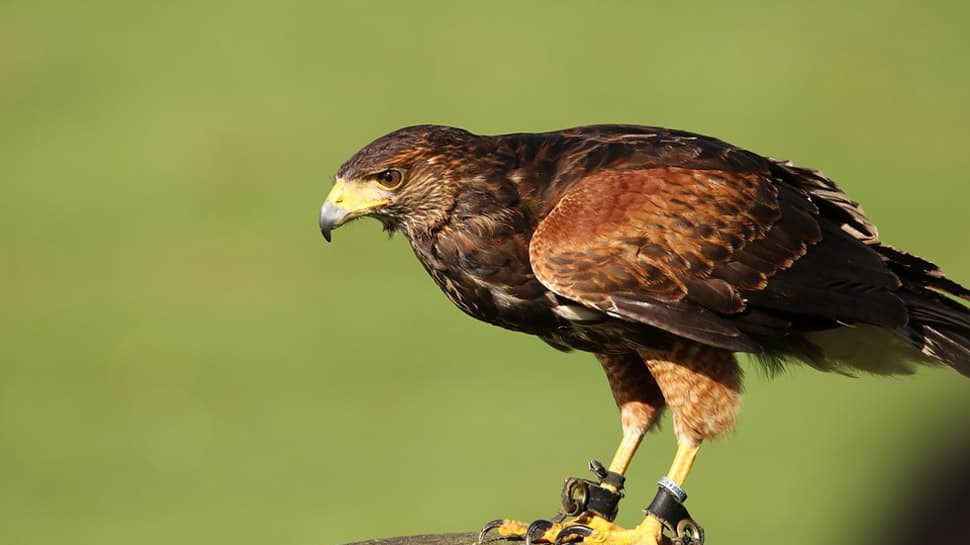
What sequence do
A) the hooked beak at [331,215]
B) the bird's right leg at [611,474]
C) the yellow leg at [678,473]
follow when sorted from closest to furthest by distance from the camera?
the hooked beak at [331,215] → the yellow leg at [678,473] → the bird's right leg at [611,474]

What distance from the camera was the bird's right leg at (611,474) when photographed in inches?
179

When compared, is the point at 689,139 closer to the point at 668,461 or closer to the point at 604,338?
the point at 604,338

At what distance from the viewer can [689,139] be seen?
478 cm

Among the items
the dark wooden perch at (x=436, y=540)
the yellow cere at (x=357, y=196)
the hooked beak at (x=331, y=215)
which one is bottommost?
the dark wooden perch at (x=436, y=540)

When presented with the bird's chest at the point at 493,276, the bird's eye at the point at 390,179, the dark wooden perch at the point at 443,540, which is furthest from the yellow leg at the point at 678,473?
the bird's eye at the point at 390,179

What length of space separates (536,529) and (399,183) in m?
1.40

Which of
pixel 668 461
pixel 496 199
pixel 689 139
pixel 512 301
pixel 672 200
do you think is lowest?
pixel 668 461

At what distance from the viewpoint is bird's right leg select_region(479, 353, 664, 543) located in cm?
454

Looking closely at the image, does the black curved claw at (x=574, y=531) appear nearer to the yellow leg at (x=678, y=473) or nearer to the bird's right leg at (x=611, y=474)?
the bird's right leg at (x=611, y=474)

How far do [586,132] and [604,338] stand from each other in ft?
3.14

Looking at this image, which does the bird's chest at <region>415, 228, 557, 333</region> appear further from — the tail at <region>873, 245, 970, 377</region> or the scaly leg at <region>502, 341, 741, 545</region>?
the tail at <region>873, 245, 970, 377</region>

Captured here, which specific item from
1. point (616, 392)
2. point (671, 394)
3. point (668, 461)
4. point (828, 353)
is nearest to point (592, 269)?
point (671, 394)

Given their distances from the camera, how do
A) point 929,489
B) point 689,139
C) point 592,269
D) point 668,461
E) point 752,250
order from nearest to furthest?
point 929,489, point 592,269, point 752,250, point 689,139, point 668,461

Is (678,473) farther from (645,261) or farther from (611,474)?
(645,261)
